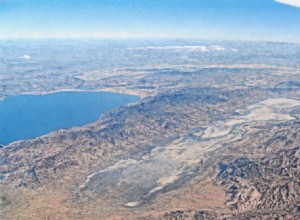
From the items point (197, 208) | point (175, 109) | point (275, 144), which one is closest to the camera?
point (197, 208)

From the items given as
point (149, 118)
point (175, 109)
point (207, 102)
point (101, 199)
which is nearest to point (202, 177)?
point (101, 199)

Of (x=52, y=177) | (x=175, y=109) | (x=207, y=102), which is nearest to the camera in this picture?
(x=52, y=177)

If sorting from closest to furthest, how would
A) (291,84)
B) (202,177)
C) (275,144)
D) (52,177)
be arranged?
(202,177) < (52,177) < (275,144) < (291,84)

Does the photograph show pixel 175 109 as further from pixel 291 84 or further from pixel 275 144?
pixel 291 84

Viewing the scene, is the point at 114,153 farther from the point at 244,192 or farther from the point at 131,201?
the point at 244,192

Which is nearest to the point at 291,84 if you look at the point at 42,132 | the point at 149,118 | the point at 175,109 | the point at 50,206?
the point at 175,109

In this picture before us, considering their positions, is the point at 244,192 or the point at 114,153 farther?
the point at 114,153
